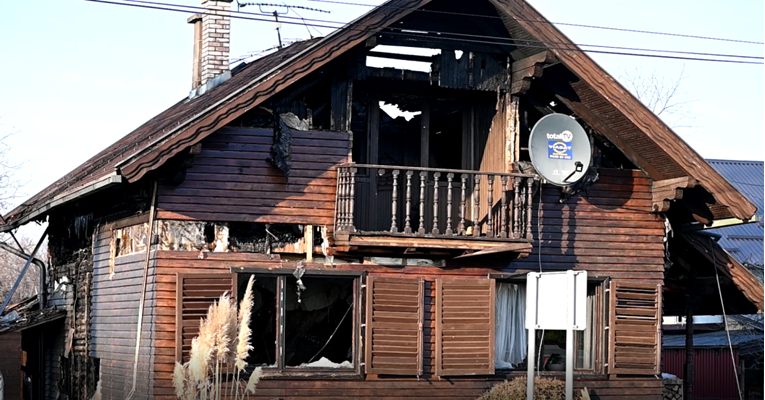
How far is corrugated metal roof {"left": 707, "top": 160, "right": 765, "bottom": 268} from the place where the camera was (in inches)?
1251

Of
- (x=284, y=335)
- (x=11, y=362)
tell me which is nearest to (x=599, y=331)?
(x=284, y=335)

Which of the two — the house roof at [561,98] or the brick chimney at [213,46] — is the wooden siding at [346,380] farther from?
the brick chimney at [213,46]

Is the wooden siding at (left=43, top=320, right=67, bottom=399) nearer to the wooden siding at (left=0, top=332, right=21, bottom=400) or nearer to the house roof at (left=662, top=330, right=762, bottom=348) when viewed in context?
the wooden siding at (left=0, top=332, right=21, bottom=400)

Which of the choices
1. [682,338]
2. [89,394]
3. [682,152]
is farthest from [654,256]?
[682,338]

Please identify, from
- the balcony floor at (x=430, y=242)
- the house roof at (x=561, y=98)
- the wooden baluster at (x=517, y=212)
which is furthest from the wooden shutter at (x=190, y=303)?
the wooden baluster at (x=517, y=212)

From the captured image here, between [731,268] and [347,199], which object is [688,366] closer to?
[731,268]

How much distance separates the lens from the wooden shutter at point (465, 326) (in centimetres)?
1536

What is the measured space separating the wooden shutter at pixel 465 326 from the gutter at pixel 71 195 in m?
4.71

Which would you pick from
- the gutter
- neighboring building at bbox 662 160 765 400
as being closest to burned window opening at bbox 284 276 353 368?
the gutter

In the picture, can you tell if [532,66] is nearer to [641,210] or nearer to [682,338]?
[641,210]

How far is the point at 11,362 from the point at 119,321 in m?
2.67

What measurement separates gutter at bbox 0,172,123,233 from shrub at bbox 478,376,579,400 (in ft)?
18.6

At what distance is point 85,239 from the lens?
18.0 m

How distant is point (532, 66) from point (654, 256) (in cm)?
361
